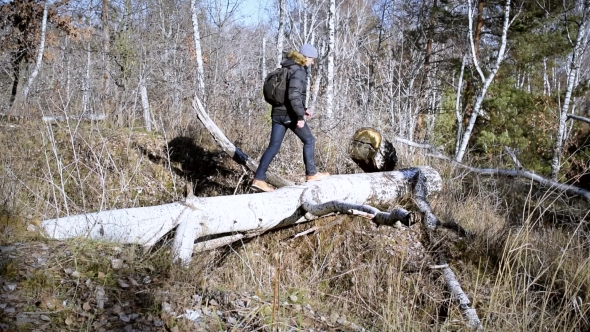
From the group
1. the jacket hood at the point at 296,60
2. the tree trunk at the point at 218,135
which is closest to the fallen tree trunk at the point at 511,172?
the tree trunk at the point at 218,135

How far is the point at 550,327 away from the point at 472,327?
1.79 feet

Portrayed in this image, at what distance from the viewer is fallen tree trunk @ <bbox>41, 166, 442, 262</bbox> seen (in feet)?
11.3

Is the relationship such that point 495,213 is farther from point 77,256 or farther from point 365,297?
point 77,256

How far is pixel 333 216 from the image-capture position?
16.1 feet

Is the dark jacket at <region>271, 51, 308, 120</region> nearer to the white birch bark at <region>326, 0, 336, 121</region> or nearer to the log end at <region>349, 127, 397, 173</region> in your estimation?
the log end at <region>349, 127, 397, 173</region>

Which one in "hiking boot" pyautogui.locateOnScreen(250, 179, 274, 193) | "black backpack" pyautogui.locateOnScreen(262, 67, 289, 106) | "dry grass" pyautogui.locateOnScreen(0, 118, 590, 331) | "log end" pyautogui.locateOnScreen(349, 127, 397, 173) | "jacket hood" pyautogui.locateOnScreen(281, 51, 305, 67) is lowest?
"dry grass" pyautogui.locateOnScreen(0, 118, 590, 331)

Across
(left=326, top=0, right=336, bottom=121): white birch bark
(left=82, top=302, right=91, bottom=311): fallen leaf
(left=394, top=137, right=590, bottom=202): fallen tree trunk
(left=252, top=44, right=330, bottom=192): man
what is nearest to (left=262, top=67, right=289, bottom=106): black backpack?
(left=252, top=44, right=330, bottom=192): man

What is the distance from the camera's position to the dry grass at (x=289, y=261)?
9.12 feet

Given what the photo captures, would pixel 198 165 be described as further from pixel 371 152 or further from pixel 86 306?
pixel 86 306

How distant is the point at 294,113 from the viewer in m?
4.92

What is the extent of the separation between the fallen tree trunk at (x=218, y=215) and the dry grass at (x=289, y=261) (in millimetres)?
184

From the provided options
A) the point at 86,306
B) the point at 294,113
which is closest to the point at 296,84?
the point at 294,113

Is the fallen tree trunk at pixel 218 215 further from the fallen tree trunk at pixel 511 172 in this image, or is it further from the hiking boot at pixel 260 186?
the fallen tree trunk at pixel 511 172

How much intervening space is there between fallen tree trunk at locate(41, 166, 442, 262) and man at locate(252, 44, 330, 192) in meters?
0.44
